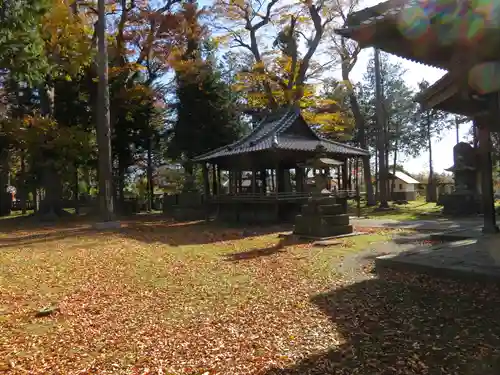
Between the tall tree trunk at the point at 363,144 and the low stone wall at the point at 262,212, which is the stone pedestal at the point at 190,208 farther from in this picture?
the tall tree trunk at the point at 363,144

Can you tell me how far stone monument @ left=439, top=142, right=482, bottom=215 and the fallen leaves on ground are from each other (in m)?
11.9

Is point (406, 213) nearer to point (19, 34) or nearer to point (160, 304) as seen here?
point (160, 304)

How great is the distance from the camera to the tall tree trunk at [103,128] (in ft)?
53.5

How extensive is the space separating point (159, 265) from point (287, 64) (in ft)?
68.5

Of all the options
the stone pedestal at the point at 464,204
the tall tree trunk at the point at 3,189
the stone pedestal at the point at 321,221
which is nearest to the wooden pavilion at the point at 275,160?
the stone pedestal at the point at 321,221

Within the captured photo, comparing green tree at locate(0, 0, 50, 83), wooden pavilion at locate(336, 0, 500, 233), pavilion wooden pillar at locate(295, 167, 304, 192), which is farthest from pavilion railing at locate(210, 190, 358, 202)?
green tree at locate(0, 0, 50, 83)

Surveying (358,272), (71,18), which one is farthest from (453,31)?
(71,18)

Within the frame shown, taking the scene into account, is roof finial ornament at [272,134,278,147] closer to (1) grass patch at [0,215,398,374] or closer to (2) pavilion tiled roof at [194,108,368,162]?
(2) pavilion tiled roof at [194,108,368,162]

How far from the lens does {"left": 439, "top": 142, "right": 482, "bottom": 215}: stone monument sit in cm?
1744

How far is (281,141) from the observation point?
1634 cm

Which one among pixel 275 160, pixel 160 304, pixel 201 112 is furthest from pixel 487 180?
pixel 201 112

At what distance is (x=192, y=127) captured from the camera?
2673 centimetres

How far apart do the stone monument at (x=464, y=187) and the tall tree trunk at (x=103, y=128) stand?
15000mm

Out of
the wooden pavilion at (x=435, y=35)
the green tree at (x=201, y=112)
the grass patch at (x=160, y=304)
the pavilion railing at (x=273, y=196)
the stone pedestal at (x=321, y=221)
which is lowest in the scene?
the grass patch at (x=160, y=304)
